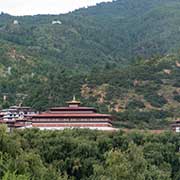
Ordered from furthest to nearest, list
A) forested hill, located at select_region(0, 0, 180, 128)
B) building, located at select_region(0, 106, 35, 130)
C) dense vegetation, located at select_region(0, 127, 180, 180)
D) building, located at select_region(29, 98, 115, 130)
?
forested hill, located at select_region(0, 0, 180, 128), building, located at select_region(0, 106, 35, 130), building, located at select_region(29, 98, 115, 130), dense vegetation, located at select_region(0, 127, 180, 180)

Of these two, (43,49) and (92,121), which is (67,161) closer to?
(92,121)

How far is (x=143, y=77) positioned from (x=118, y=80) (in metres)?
4.14

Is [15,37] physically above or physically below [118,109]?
above

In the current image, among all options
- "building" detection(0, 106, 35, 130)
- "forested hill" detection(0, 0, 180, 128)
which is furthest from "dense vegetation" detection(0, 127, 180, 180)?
"forested hill" detection(0, 0, 180, 128)

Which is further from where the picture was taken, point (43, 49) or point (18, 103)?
point (43, 49)

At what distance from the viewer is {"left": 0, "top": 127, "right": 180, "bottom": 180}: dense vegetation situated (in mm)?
53062

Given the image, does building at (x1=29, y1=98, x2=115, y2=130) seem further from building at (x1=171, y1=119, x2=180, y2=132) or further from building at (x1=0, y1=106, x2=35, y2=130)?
building at (x1=171, y1=119, x2=180, y2=132)

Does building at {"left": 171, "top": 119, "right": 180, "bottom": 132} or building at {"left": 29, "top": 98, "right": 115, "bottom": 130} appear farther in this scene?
building at {"left": 171, "top": 119, "right": 180, "bottom": 132}

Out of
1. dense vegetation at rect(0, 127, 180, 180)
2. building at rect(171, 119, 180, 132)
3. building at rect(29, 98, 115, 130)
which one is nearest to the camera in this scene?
dense vegetation at rect(0, 127, 180, 180)

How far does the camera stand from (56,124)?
81.8m

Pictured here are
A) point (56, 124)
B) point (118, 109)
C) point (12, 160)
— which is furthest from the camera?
point (118, 109)

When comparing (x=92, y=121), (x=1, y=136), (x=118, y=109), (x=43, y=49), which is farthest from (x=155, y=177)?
(x=43, y=49)

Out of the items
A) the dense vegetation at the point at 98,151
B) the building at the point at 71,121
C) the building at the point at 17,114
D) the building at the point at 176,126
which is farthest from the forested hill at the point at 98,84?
the dense vegetation at the point at 98,151

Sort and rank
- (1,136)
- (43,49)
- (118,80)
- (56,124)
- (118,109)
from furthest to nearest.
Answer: (43,49)
(118,80)
(118,109)
(56,124)
(1,136)
